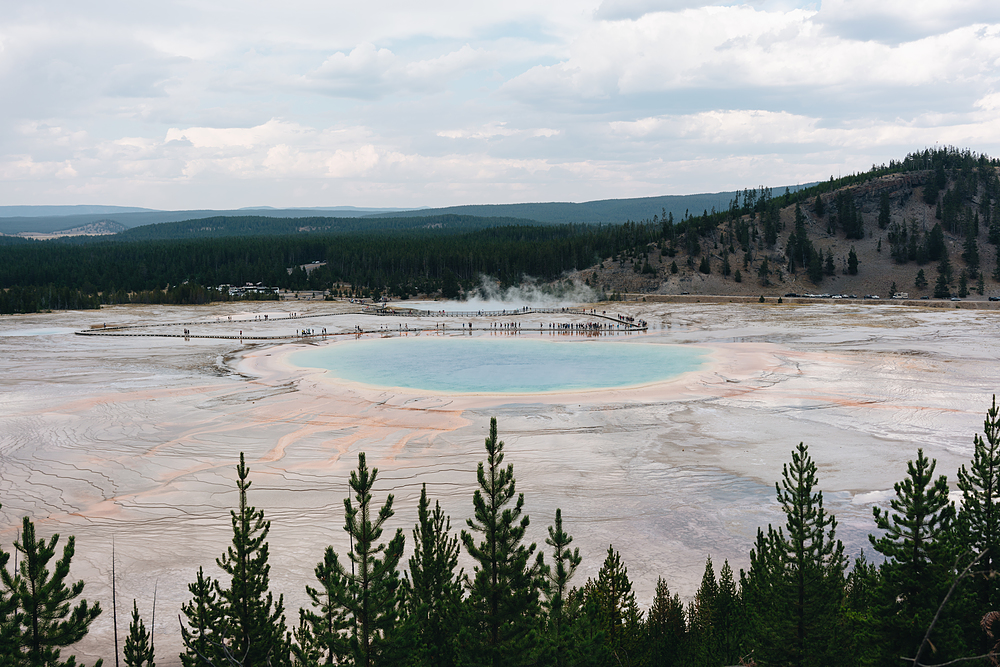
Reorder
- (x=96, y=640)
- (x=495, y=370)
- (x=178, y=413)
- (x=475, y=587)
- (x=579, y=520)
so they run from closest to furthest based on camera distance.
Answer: (x=475, y=587) → (x=96, y=640) → (x=579, y=520) → (x=178, y=413) → (x=495, y=370)

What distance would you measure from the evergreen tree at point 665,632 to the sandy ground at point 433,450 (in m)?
2.07

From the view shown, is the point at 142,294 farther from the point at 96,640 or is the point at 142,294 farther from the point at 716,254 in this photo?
the point at 96,640

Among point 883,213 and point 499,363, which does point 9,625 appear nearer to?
point 499,363

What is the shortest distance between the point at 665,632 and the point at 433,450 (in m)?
13.7

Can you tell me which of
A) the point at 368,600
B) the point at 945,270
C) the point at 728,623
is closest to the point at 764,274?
the point at 945,270

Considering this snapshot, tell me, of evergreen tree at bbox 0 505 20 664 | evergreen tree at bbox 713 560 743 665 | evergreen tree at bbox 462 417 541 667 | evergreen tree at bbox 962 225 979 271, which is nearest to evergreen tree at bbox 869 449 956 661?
evergreen tree at bbox 713 560 743 665

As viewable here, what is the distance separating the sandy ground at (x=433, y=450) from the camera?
55.7 ft

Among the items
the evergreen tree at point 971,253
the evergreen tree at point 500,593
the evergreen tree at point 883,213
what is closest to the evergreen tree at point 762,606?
the evergreen tree at point 500,593

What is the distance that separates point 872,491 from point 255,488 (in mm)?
18392

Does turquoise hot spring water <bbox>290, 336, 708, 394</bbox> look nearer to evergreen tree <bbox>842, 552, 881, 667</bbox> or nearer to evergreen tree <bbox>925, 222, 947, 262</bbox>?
evergreen tree <bbox>842, 552, 881, 667</bbox>

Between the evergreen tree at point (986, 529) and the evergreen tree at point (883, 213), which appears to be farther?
the evergreen tree at point (883, 213)

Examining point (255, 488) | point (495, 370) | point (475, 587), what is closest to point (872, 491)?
point (475, 587)

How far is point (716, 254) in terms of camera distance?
113562 mm

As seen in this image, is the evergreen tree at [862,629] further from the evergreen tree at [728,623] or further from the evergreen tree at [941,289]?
the evergreen tree at [941,289]
